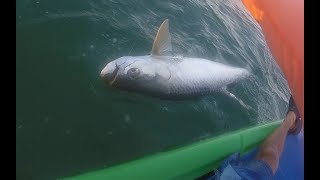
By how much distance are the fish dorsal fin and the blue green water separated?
57 mm

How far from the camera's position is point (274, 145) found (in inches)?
118

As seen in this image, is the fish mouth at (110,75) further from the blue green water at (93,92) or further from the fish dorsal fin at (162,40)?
the fish dorsal fin at (162,40)

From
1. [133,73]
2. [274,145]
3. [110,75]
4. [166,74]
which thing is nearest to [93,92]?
[110,75]

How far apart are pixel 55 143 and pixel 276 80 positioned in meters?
1.56

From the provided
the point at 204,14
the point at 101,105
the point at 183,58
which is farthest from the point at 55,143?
the point at 204,14

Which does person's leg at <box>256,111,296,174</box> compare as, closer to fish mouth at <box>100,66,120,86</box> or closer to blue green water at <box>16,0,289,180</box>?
blue green water at <box>16,0,289,180</box>

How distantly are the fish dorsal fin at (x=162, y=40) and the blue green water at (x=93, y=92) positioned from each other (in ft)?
0.19

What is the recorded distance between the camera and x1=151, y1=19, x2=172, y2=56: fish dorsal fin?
2.46m

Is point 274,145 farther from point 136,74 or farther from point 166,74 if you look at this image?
point 136,74

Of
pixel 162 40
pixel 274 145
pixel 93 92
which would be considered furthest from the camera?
pixel 274 145

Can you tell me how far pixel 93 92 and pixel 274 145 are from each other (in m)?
1.32

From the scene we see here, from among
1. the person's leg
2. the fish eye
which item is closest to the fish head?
the fish eye
